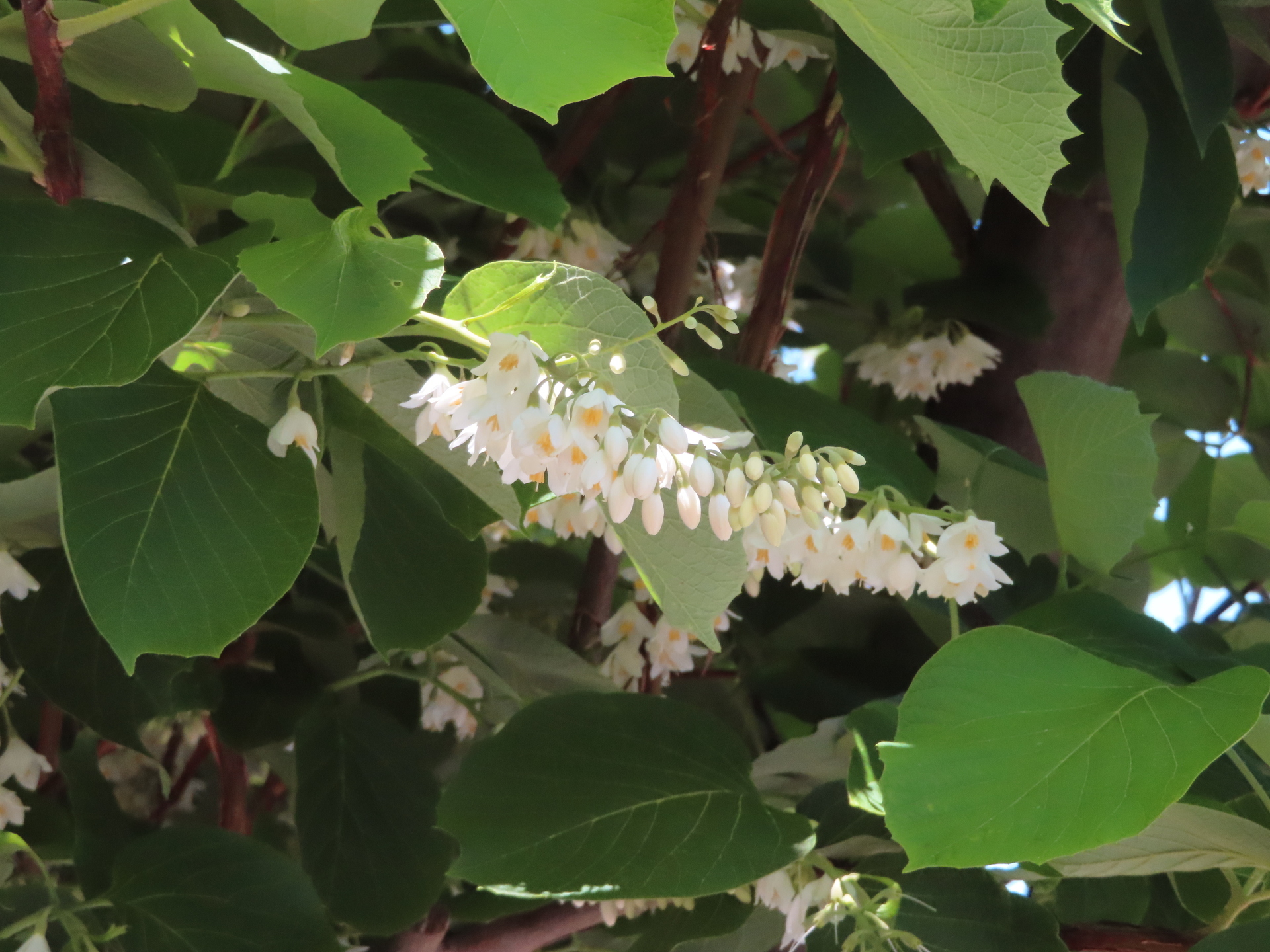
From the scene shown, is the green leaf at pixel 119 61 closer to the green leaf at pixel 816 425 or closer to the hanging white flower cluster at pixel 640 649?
the green leaf at pixel 816 425

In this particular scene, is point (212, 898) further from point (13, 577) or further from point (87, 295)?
point (87, 295)

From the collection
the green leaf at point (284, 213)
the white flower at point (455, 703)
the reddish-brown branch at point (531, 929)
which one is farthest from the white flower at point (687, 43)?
the reddish-brown branch at point (531, 929)

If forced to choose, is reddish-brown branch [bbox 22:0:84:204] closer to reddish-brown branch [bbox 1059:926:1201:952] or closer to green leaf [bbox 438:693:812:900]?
green leaf [bbox 438:693:812:900]

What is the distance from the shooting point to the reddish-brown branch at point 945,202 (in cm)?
121

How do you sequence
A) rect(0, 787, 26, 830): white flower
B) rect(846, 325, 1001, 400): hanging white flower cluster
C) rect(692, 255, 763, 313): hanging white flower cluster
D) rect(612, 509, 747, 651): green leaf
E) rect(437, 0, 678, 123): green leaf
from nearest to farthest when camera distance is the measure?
1. rect(437, 0, 678, 123): green leaf
2. rect(612, 509, 747, 651): green leaf
3. rect(0, 787, 26, 830): white flower
4. rect(846, 325, 1001, 400): hanging white flower cluster
5. rect(692, 255, 763, 313): hanging white flower cluster

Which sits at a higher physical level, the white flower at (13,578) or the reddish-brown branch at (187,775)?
the white flower at (13,578)

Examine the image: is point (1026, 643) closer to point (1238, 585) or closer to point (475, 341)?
point (475, 341)

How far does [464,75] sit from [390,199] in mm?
275

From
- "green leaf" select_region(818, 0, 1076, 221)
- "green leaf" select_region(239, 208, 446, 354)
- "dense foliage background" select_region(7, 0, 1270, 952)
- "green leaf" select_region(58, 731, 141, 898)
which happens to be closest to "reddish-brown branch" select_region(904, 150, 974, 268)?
"dense foliage background" select_region(7, 0, 1270, 952)

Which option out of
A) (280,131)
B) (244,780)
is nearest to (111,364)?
(280,131)

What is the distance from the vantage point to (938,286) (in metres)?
1.20

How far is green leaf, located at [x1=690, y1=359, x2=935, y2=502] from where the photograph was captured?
0.77 meters

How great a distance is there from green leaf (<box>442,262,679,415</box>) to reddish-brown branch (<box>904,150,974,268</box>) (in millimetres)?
787

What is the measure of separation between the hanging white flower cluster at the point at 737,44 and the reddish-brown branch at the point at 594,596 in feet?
1.43
